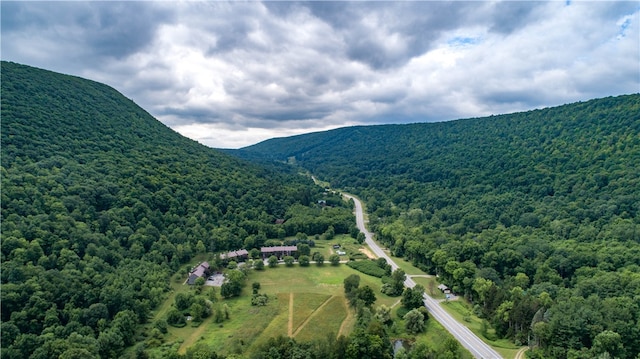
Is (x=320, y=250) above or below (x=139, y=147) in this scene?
below

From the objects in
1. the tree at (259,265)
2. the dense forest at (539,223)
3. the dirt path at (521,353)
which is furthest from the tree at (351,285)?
the dirt path at (521,353)

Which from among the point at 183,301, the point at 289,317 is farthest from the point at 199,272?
the point at 289,317

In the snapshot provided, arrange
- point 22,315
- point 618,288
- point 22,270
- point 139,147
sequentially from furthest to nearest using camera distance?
point 139,147, point 618,288, point 22,270, point 22,315

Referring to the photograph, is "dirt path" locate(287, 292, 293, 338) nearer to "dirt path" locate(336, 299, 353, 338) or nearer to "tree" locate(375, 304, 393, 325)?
"dirt path" locate(336, 299, 353, 338)

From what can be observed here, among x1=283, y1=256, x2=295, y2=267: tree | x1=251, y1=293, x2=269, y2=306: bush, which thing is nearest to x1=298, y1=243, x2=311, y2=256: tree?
x1=283, y1=256, x2=295, y2=267: tree

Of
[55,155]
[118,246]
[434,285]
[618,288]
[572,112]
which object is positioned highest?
[572,112]

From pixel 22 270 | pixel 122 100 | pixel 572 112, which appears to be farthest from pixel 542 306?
pixel 122 100

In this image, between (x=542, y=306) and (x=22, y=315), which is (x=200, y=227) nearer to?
(x=22, y=315)
